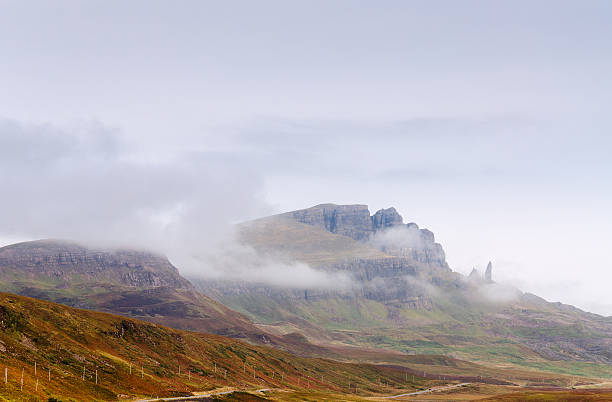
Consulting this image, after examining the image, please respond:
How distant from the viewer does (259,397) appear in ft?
624

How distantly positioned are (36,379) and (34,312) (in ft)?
221

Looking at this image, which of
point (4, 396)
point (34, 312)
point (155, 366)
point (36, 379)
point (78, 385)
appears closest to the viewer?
point (4, 396)

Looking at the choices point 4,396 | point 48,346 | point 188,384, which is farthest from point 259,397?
point 4,396

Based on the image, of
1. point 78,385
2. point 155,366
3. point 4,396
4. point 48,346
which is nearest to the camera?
point 4,396

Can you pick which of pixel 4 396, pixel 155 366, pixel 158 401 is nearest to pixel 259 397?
pixel 155 366

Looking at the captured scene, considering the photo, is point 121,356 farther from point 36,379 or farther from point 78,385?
point 36,379

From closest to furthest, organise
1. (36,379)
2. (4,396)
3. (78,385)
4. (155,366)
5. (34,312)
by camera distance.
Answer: (4,396) < (36,379) < (78,385) < (34,312) < (155,366)

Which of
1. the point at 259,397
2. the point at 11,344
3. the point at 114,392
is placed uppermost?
the point at 11,344

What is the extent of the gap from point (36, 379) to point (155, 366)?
7805 centimetres

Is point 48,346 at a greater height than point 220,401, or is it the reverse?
point 48,346

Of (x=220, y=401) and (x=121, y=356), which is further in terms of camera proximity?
(x=121, y=356)

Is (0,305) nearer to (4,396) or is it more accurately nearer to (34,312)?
(34,312)

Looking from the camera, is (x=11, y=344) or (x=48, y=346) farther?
(x=48, y=346)

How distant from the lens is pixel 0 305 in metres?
163
